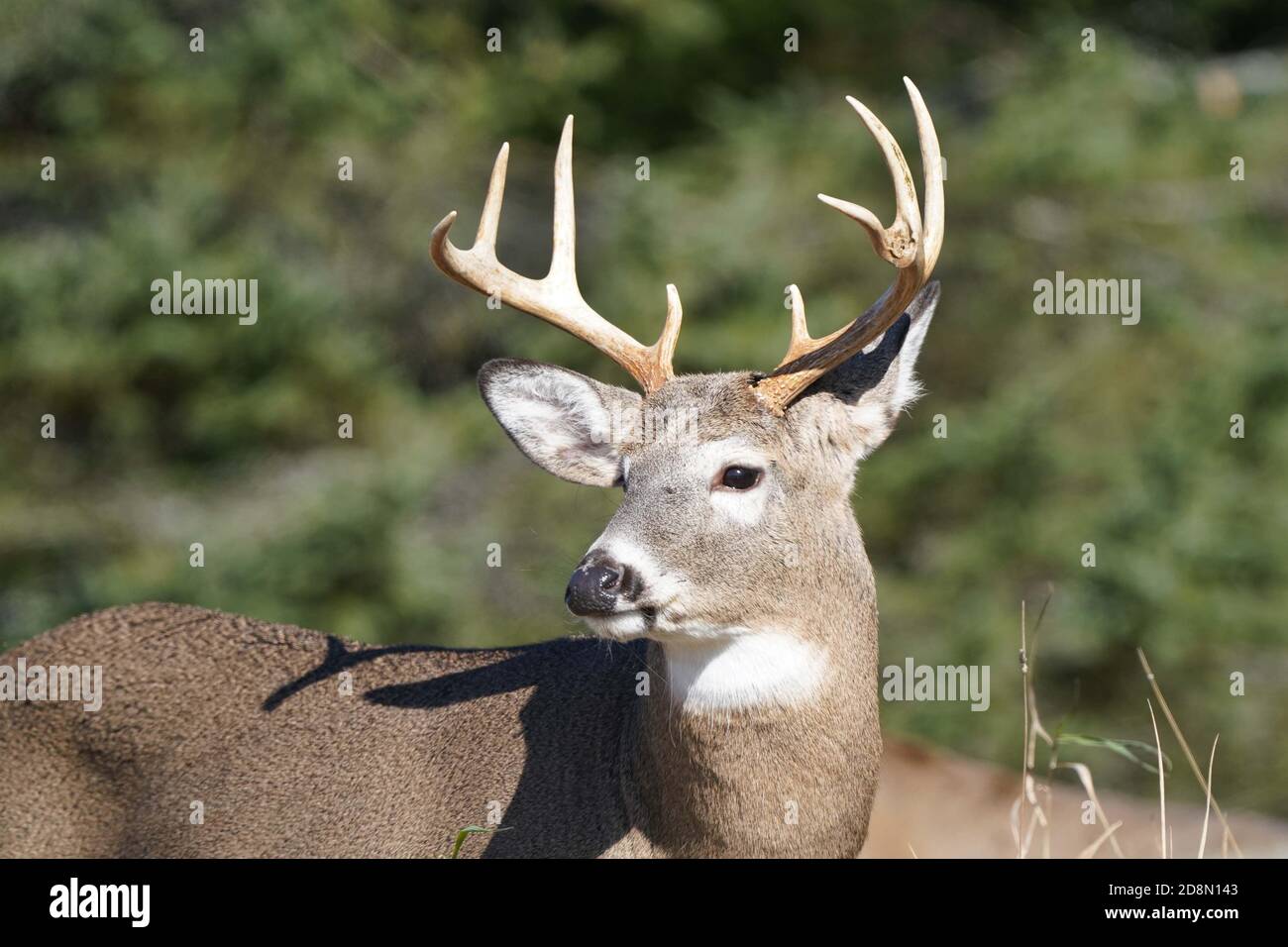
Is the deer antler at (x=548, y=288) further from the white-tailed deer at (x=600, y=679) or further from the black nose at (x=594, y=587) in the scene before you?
the black nose at (x=594, y=587)

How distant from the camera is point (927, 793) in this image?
9.66m

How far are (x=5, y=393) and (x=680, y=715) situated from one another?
14.5 m

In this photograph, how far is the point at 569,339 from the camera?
19172 mm

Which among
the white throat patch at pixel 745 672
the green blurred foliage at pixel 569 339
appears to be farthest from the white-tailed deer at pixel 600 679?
the green blurred foliage at pixel 569 339

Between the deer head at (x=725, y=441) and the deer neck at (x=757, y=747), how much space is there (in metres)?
0.09

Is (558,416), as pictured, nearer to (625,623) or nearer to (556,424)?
(556,424)

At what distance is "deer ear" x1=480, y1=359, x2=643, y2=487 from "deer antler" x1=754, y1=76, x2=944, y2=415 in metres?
0.51

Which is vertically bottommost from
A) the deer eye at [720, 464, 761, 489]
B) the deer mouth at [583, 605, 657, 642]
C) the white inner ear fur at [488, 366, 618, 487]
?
the deer mouth at [583, 605, 657, 642]

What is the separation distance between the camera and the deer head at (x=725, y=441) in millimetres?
4852

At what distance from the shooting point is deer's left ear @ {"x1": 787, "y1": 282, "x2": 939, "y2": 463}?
5.41 meters

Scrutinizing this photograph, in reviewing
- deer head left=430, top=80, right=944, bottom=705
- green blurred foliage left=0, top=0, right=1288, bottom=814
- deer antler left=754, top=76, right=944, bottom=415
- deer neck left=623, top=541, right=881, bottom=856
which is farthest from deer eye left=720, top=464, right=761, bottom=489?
green blurred foliage left=0, top=0, right=1288, bottom=814

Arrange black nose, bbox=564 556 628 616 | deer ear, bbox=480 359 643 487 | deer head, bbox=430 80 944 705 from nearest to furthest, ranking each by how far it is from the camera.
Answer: black nose, bbox=564 556 628 616, deer head, bbox=430 80 944 705, deer ear, bbox=480 359 643 487

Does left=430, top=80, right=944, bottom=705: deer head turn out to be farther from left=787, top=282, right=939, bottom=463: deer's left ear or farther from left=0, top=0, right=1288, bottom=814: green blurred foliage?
left=0, top=0, right=1288, bottom=814: green blurred foliage
